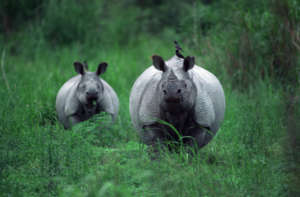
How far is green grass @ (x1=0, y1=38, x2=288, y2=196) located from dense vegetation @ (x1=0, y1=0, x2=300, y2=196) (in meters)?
0.01

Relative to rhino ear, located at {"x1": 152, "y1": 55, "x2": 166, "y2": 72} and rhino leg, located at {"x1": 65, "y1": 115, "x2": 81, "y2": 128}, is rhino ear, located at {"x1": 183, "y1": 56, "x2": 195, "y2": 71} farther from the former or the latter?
rhino leg, located at {"x1": 65, "y1": 115, "x2": 81, "y2": 128}

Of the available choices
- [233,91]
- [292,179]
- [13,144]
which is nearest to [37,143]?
[13,144]

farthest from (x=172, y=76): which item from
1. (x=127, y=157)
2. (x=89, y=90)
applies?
(x=89, y=90)

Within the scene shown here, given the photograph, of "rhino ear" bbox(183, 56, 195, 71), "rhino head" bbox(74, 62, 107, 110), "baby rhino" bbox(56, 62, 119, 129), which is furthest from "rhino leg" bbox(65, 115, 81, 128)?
"rhino ear" bbox(183, 56, 195, 71)

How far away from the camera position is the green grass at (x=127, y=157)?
3.55 metres

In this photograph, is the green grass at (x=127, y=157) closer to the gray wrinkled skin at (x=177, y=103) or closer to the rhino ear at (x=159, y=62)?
the gray wrinkled skin at (x=177, y=103)

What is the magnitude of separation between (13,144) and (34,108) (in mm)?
1487

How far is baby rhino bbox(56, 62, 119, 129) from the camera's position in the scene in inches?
236

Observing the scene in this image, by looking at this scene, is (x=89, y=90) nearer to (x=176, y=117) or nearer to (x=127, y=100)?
(x=127, y=100)

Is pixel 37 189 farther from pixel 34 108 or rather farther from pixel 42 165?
pixel 34 108

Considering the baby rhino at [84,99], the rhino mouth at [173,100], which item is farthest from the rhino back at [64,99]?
the rhino mouth at [173,100]

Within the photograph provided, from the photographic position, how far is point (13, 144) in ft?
14.9

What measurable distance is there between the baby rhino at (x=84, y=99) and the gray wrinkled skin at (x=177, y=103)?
145 centimetres

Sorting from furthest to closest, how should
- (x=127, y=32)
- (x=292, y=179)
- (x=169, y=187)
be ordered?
(x=127, y=32) < (x=169, y=187) < (x=292, y=179)
